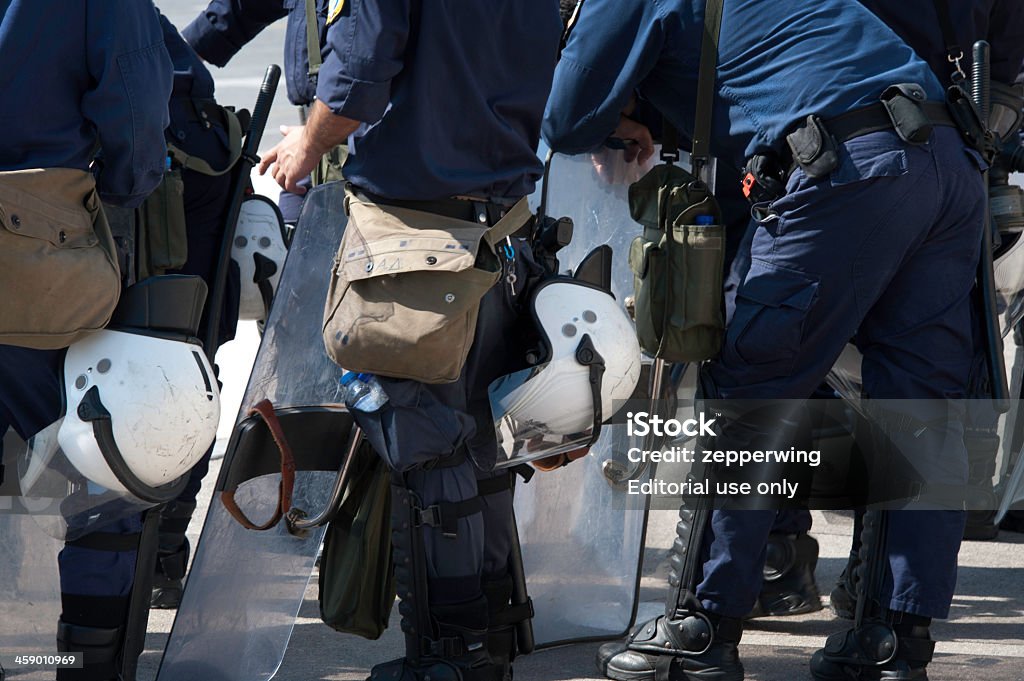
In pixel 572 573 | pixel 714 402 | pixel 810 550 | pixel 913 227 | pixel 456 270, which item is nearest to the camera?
pixel 456 270

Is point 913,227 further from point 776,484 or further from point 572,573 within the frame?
point 572,573

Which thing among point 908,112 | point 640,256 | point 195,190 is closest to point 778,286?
point 640,256

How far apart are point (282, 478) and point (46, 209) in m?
0.77

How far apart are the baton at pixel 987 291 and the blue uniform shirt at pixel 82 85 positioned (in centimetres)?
200

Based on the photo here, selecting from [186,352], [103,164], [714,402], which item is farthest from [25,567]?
[714,402]

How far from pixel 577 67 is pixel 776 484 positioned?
3.82 feet

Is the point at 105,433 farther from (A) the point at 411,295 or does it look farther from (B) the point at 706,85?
(B) the point at 706,85

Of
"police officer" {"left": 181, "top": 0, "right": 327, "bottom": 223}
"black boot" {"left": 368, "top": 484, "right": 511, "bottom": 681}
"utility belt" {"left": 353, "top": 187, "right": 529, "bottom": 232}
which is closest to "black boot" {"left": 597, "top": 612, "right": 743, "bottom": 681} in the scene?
"black boot" {"left": 368, "top": 484, "right": 511, "bottom": 681}

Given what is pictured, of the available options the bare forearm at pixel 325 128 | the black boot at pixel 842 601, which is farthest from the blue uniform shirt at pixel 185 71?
the black boot at pixel 842 601

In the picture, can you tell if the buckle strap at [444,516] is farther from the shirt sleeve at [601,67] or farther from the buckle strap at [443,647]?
the shirt sleeve at [601,67]

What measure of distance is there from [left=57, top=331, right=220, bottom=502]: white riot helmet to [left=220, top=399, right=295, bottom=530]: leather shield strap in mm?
201

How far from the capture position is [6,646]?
3.12 metres

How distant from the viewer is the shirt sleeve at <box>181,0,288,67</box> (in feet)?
14.4

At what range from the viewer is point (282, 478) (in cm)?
299
